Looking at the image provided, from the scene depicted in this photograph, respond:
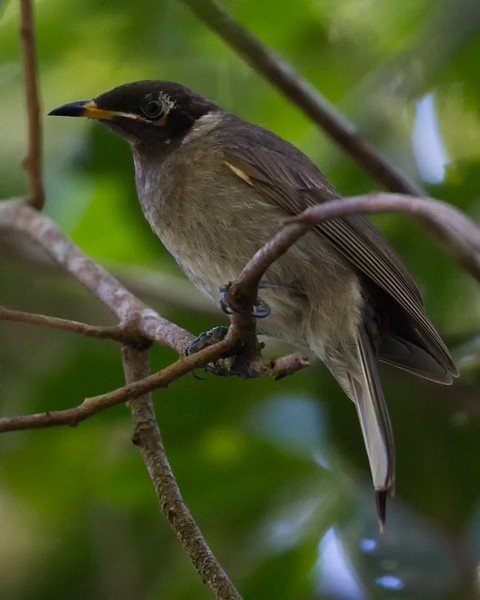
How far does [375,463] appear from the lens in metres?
3.10

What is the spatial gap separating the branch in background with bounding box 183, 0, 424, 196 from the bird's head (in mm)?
741

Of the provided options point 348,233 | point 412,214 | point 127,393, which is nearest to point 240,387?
point 348,233

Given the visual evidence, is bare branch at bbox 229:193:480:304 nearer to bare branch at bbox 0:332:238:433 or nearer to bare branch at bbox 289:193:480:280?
bare branch at bbox 289:193:480:280

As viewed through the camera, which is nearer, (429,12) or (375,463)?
(375,463)

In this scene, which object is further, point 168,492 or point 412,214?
point 168,492

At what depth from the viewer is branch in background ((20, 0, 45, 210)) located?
383 centimetres

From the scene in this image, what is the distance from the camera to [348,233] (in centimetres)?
376

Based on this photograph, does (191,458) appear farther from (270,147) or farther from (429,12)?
(429,12)

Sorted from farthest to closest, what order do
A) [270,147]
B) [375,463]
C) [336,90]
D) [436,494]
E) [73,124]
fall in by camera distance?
[73,124]
[336,90]
[270,147]
[436,494]
[375,463]

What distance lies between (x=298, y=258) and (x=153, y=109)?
1.09 metres

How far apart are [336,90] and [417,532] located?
215 centimetres

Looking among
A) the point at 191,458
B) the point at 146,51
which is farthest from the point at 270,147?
the point at 191,458

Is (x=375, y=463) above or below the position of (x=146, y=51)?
below

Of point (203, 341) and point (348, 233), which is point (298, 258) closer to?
point (348, 233)
